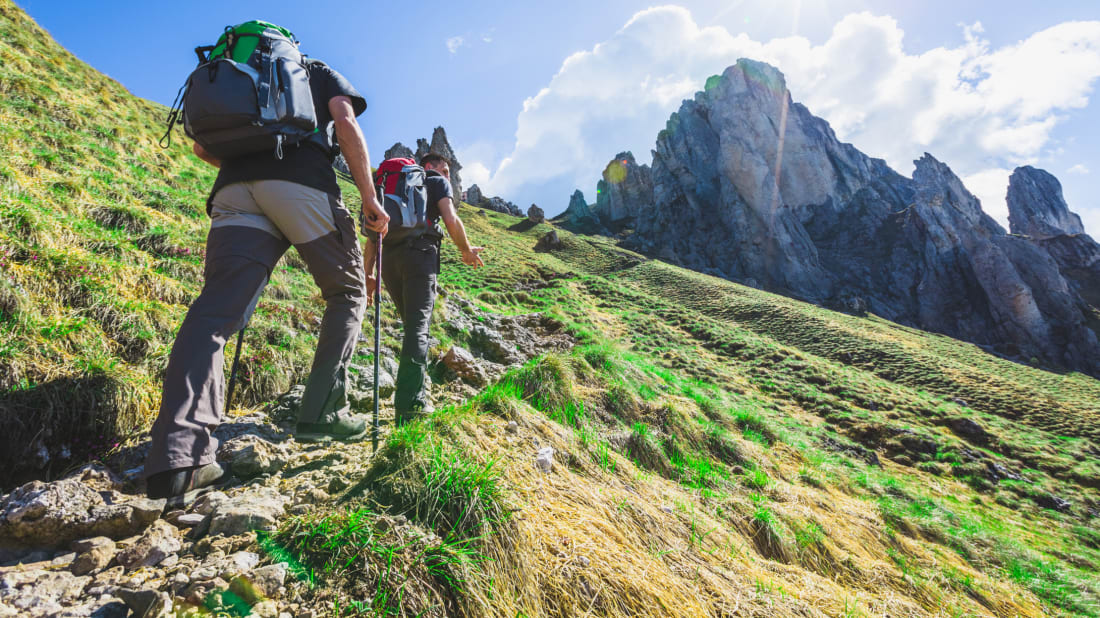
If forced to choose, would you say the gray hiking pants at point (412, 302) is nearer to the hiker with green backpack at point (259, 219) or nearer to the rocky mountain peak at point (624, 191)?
the hiker with green backpack at point (259, 219)

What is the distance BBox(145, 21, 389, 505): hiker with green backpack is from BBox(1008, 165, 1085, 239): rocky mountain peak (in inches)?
5725

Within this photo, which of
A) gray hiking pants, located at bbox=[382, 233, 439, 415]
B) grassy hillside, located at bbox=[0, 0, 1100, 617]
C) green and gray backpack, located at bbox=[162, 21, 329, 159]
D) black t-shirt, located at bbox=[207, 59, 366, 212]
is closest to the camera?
grassy hillside, located at bbox=[0, 0, 1100, 617]

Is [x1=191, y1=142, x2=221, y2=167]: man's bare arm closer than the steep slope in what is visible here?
No

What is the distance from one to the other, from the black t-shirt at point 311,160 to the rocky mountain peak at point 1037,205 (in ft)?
477

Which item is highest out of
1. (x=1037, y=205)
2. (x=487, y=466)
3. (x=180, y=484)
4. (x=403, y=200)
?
(x=1037, y=205)

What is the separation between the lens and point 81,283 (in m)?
3.17

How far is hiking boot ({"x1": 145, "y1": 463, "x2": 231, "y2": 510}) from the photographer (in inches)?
69.1

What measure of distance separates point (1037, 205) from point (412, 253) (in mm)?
162388

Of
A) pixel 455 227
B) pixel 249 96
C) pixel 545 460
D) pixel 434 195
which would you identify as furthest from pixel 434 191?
pixel 545 460

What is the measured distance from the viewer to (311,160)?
7.83 ft

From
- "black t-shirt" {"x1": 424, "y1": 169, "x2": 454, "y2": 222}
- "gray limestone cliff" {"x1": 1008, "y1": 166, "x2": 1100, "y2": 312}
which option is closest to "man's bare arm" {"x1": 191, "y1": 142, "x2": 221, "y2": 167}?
"black t-shirt" {"x1": 424, "y1": 169, "x2": 454, "y2": 222}

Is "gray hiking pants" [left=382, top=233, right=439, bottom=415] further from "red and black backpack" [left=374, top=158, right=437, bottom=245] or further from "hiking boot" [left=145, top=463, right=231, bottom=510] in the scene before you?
"hiking boot" [left=145, top=463, right=231, bottom=510]

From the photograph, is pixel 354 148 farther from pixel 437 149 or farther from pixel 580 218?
pixel 580 218

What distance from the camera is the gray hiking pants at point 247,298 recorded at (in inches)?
71.9
